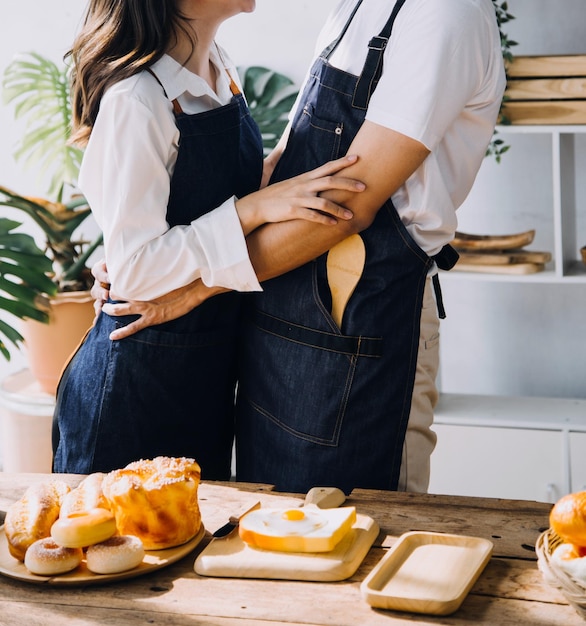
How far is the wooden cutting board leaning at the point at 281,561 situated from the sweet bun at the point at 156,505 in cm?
5

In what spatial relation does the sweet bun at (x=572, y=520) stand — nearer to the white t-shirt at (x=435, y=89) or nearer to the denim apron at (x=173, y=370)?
the white t-shirt at (x=435, y=89)

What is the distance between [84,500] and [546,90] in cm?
213

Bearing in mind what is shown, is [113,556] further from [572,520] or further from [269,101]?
[269,101]

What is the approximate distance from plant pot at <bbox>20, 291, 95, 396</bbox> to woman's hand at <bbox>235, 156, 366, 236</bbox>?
1704mm

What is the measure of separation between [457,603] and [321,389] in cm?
66

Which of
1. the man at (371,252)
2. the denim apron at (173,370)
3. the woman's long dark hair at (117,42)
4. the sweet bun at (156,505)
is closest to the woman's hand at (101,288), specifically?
the denim apron at (173,370)

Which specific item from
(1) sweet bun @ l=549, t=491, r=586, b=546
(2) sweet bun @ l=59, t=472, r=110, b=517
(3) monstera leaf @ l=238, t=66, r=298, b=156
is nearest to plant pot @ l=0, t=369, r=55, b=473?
(3) monstera leaf @ l=238, t=66, r=298, b=156

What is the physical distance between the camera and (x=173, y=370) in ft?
5.66

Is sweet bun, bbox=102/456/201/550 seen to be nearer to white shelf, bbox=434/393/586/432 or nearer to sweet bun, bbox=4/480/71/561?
sweet bun, bbox=4/480/71/561

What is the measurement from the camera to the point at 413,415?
1.68m

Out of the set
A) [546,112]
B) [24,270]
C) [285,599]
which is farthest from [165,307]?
[546,112]

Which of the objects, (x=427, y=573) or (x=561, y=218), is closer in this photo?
(x=427, y=573)

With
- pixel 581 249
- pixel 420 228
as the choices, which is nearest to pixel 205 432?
pixel 420 228

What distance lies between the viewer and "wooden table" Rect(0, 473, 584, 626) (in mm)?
1011
